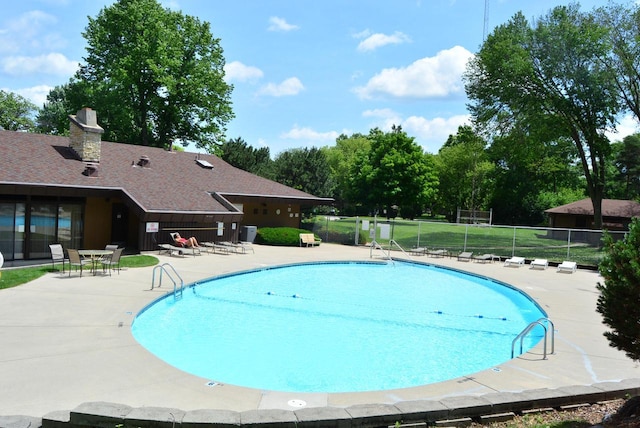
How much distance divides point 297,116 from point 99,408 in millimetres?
47091

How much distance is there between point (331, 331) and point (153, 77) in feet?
107

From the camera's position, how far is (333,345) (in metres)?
10.9

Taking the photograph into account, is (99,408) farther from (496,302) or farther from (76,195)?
(76,195)

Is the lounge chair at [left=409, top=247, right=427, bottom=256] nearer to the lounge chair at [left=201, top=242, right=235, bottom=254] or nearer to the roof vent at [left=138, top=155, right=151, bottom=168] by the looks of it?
the lounge chair at [left=201, top=242, right=235, bottom=254]

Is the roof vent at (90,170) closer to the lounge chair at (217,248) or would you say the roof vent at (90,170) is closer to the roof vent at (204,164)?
the lounge chair at (217,248)

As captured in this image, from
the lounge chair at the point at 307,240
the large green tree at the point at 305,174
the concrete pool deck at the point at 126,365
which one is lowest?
the concrete pool deck at the point at 126,365

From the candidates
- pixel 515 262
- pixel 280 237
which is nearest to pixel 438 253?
pixel 515 262

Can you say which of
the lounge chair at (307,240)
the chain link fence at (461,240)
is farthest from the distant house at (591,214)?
the lounge chair at (307,240)

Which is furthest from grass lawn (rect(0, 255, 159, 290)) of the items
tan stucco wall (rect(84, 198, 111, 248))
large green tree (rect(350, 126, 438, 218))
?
large green tree (rect(350, 126, 438, 218))

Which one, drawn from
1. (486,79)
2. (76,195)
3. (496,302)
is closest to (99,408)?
(496,302)

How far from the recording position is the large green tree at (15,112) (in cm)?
5312

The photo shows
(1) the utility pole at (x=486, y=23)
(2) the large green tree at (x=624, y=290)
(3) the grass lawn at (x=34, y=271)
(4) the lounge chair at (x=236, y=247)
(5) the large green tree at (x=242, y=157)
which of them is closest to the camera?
(2) the large green tree at (x=624, y=290)

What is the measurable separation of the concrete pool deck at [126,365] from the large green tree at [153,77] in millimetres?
26731

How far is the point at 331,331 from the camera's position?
1195 centimetres
